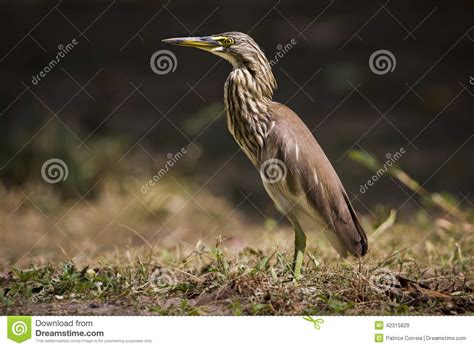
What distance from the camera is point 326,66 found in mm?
6582

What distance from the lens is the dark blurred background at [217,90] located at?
5383 millimetres

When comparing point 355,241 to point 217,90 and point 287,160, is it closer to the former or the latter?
point 287,160

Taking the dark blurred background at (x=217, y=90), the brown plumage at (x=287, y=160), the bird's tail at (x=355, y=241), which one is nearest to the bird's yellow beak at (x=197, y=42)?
the brown plumage at (x=287, y=160)

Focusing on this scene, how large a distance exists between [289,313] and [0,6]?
4.91 metres

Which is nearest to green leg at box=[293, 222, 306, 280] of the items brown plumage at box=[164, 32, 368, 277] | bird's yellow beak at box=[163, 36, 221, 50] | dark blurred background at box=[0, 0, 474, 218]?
brown plumage at box=[164, 32, 368, 277]

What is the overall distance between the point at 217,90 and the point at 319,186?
10.7ft

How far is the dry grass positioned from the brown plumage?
0.50 ft

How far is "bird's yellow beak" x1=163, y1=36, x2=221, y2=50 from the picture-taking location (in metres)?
3.45

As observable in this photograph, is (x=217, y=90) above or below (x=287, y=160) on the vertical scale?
above

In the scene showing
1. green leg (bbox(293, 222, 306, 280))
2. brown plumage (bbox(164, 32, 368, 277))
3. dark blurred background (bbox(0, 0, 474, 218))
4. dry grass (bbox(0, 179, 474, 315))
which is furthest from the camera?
dark blurred background (bbox(0, 0, 474, 218))

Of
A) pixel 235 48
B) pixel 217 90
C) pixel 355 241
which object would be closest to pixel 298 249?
pixel 355 241

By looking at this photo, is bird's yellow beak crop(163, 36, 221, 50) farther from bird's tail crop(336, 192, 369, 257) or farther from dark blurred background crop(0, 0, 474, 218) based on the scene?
dark blurred background crop(0, 0, 474, 218)

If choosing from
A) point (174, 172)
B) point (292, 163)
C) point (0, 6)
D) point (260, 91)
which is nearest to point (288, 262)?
point (292, 163)

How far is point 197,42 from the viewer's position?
3.46 m
